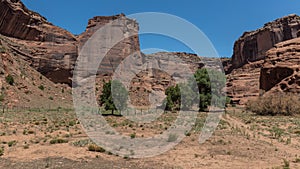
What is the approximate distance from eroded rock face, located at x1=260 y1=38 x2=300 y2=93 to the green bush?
12.2ft

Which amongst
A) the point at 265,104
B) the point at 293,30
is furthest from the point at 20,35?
the point at 293,30

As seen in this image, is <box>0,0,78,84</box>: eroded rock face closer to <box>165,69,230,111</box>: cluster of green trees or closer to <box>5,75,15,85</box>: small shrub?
<box>5,75,15,85</box>: small shrub

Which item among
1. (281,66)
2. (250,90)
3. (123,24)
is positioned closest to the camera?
(281,66)

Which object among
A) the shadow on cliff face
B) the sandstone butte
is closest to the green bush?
the sandstone butte

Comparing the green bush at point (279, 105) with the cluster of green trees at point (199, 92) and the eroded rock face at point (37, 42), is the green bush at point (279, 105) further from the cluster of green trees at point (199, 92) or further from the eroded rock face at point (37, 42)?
the eroded rock face at point (37, 42)

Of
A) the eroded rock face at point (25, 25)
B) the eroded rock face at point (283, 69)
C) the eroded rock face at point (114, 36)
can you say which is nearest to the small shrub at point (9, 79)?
the eroded rock face at point (25, 25)

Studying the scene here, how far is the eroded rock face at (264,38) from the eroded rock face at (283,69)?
58662mm

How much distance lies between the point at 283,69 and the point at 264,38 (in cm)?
7059

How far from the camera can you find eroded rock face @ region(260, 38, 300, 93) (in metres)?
38.1

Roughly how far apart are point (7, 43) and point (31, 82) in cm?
1459

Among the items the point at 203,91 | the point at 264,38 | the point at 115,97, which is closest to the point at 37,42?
the point at 115,97

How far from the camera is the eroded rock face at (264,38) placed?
99.1 meters

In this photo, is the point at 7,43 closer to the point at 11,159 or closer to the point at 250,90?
the point at 11,159

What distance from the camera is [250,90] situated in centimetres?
7244
